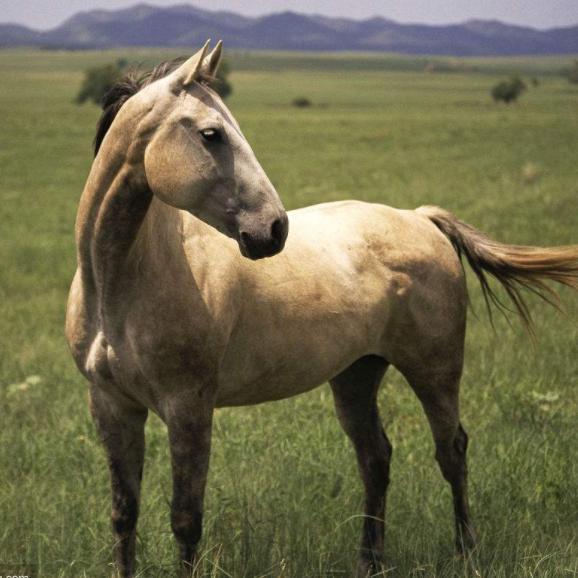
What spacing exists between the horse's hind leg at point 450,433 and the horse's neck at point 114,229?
162 cm

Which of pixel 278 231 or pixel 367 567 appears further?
pixel 367 567

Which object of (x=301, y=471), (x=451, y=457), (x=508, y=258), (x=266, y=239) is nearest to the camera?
(x=266, y=239)

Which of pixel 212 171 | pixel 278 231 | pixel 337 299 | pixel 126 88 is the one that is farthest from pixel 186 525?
pixel 126 88

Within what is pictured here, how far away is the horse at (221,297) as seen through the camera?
302 cm

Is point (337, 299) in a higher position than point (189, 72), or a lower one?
lower

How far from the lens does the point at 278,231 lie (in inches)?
117

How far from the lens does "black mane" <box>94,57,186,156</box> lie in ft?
10.8

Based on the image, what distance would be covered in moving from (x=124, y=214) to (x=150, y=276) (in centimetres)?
26

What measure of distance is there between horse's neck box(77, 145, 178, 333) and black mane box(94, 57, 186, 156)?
20 centimetres

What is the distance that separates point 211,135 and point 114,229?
59cm

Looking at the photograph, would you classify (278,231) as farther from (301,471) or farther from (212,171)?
(301,471)

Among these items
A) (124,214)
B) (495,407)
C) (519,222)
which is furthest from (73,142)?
(124,214)

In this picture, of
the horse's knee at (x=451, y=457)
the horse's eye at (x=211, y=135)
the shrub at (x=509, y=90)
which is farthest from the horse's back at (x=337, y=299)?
the shrub at (x=509, y=90)

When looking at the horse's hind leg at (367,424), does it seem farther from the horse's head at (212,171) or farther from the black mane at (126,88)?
the black mane at (126,88)
